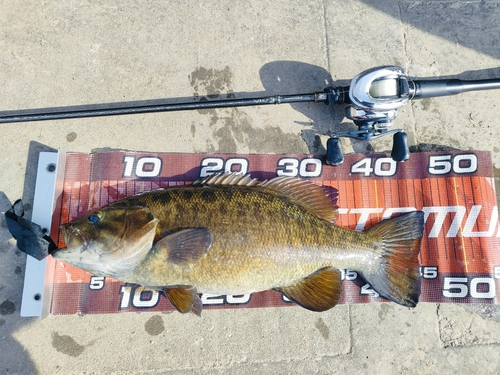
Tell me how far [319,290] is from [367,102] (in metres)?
1.51

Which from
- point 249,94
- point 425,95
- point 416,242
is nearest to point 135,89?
point 249,94

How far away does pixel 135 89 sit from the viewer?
3.19 metres

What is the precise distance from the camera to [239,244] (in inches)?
96.0

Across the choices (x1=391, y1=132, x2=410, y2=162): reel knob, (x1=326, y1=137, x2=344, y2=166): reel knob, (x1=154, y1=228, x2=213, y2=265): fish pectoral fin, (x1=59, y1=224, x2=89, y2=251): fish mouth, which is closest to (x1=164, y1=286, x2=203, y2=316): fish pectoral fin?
(x1=154, y1=228, x2=213, y2=265): fish pectoral fin

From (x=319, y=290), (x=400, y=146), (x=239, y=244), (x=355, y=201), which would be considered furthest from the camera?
(x=355, y=201)

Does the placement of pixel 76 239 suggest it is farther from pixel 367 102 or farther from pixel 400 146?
pixel 400 146

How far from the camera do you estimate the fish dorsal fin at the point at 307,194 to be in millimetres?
2717

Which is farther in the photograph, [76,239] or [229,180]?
[229,180]

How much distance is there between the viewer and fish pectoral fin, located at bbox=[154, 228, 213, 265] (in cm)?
236

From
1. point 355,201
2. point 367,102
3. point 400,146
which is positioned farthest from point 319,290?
point 367,102

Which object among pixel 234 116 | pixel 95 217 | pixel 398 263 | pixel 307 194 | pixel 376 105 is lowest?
pixel 398 263

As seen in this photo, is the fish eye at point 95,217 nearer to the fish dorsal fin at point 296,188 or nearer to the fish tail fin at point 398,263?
the fish dorsal fin at point 296,188

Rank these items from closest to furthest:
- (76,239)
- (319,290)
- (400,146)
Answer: (76,239)
(319,290)
(400,146)

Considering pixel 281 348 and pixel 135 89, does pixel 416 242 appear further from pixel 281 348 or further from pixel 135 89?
pixel 135 89
